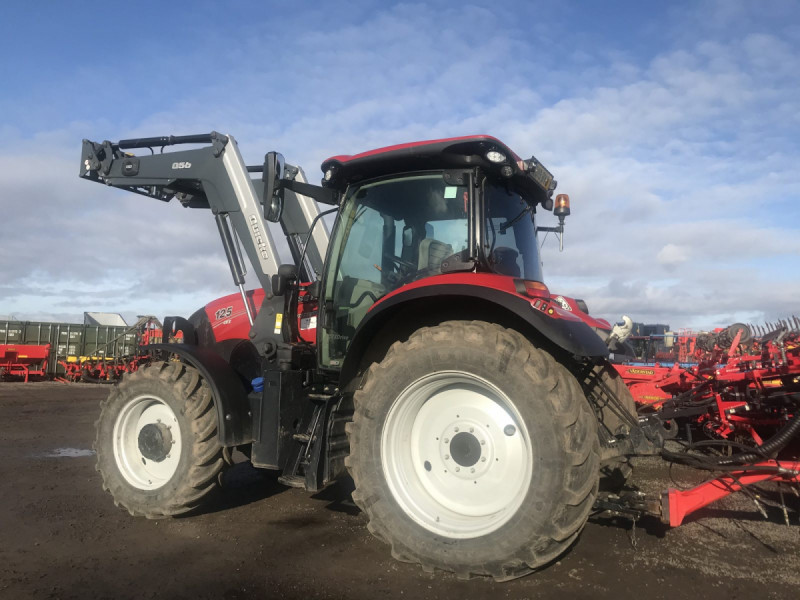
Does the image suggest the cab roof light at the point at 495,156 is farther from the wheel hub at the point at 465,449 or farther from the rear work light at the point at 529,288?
the wheel hub at the point at 465,449

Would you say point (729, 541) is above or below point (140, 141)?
below

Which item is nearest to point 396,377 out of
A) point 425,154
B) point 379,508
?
point 379,508

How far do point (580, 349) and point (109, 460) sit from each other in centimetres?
378

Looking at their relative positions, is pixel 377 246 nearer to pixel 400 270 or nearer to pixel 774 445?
pixel 400 270

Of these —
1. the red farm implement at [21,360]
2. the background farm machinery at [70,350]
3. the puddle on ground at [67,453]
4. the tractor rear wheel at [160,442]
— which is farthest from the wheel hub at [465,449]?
the red farm implement at [21,360]

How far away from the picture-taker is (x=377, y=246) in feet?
13.5

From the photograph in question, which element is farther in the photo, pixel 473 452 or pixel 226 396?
pixel 226 396

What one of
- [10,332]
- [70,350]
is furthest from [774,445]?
[10,332]

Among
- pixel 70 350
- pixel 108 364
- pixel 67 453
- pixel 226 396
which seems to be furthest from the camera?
pixel 70 350

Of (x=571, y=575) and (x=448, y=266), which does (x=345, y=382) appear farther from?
(x=571, y=575)

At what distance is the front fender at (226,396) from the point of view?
418 cm

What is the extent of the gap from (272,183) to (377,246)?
0.91 m

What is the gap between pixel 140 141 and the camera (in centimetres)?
541

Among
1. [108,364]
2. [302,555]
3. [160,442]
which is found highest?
[160,442]
